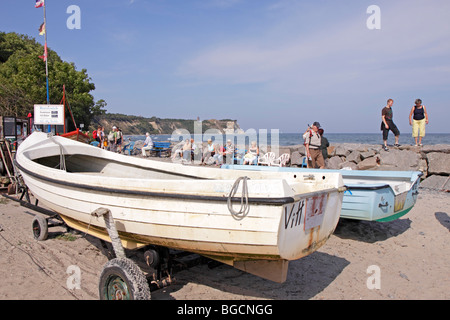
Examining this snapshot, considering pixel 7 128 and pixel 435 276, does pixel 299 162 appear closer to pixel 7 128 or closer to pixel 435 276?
pixel 435 276

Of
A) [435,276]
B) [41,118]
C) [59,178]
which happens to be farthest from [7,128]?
[435,276]

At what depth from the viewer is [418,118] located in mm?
11359

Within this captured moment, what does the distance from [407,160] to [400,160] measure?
7.9 inches

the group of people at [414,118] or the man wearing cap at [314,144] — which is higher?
the group of people at [414,118]

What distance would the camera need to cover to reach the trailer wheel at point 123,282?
2840 mm

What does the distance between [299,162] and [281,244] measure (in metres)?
11.0

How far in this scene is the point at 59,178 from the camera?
4.02m

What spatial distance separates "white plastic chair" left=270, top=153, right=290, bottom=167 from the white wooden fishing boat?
917 cm

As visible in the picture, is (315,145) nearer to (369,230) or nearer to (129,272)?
(369,230)

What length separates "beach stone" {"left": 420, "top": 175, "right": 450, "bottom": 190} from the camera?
9984mm

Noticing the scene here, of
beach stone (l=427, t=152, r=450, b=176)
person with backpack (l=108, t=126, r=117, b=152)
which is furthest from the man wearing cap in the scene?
person with backpack (l=108, t=126, r=117, b=152)

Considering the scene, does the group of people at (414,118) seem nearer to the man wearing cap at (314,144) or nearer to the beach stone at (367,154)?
the beach stone at (367,154)

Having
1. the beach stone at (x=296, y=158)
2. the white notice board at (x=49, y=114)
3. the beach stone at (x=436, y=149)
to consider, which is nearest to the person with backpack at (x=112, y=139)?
the white notice board at (x=49, y=114)

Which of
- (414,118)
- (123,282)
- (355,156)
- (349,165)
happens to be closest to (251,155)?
(349,165)
